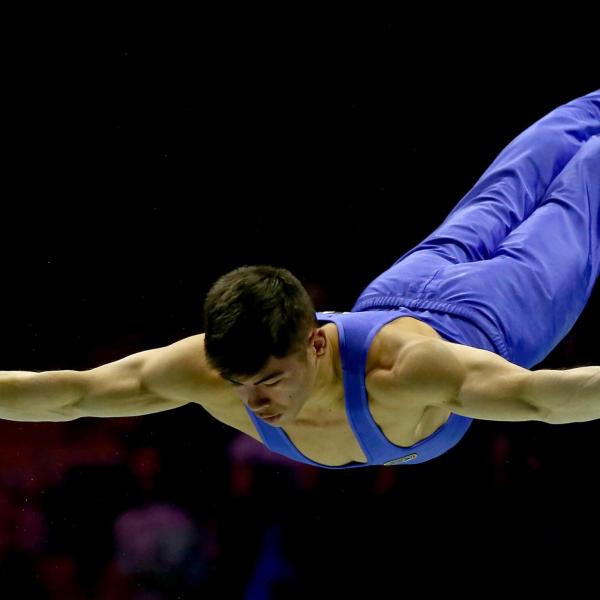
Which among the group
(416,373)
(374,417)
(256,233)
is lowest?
(374,417)

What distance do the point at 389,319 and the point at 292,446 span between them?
1.10ft

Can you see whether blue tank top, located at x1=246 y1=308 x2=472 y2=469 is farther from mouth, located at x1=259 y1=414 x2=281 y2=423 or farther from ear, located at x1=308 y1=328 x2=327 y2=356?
mouth, located at x1=259 y1=414 x2=281 y2=423

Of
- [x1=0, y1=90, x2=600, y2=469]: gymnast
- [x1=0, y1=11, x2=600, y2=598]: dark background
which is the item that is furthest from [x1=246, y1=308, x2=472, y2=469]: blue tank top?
[x1=0, y1=11, x2=600, y2=598]: dark background

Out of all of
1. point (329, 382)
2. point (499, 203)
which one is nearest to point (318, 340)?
point (329, 382)

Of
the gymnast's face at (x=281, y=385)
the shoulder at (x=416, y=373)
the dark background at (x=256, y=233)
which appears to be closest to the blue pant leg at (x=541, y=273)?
the shoulder at (x=416, y=373)

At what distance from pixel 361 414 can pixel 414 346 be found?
0.59ft

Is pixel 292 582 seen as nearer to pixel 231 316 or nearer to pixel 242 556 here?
pixel 242 556

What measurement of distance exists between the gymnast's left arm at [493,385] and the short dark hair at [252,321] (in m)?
0.23

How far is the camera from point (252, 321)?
1746 millimetres

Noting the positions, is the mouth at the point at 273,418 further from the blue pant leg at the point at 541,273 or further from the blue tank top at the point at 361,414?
the blue pant leg at the point at 541,273

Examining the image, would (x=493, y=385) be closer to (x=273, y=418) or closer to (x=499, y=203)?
(x=273, y=418)

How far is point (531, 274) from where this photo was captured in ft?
7.85

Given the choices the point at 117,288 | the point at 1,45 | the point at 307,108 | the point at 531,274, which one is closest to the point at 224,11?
the point at 307,108

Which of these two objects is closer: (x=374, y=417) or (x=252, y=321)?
(x=252, y=321)
